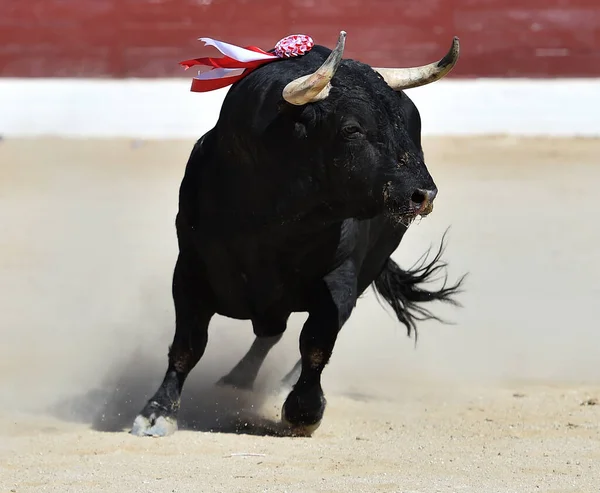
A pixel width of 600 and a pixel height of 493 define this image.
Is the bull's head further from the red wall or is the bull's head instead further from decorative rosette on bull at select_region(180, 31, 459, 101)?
the red wall

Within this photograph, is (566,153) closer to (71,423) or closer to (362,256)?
(362,256)

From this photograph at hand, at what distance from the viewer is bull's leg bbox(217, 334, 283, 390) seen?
5.59m

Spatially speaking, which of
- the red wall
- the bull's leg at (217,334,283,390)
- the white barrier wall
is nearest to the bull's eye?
the bull's leg at (217,334,283,390)

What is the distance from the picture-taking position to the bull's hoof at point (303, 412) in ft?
15.3

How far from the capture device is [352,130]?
4.37 metres

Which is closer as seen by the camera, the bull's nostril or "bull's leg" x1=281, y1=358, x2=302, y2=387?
the bull's nostril

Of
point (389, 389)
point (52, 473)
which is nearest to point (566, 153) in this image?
point (389, 389)

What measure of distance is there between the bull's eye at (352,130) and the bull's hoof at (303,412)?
2.96ft

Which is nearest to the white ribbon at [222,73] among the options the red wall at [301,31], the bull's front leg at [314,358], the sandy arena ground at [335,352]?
the bull's front leg at [314,358]

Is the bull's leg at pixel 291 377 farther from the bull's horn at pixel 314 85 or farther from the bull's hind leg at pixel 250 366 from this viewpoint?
the bull's horn at pixel 314 85

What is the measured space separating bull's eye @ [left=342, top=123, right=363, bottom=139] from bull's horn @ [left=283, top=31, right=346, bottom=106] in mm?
132

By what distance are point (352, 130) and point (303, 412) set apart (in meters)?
0.98

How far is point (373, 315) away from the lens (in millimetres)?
7129

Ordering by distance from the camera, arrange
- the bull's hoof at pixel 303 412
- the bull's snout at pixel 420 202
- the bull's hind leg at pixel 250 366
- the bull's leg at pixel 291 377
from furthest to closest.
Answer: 1. the bull's leg at pixel 291 377
2. the bull's hind leg at pixel 250 366
3. the bull's hoof at pixel 303 412
4. the bull's snout at pixel 420 202
